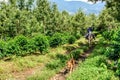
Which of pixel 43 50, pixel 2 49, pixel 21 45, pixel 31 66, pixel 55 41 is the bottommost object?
pixel 55 41

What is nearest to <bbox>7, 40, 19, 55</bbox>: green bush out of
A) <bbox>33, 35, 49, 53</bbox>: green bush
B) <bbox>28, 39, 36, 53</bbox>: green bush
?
<bbox>28, 39, 36, 53</bbox>: green bush

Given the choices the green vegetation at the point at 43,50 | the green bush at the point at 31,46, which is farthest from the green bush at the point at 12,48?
the green bush at the point at 31,46

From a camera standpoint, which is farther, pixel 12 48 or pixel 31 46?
pixel 31 46

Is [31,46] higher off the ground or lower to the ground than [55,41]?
higher

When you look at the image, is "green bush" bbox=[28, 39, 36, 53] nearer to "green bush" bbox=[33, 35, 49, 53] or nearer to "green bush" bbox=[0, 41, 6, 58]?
"green bush" bbox=[33, 35, 49, 53]

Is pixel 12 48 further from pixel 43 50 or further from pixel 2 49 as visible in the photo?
pixel 43 50

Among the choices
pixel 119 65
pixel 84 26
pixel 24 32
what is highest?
pixel 119 65

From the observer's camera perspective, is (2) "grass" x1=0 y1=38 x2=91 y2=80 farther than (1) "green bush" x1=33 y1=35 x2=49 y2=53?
No

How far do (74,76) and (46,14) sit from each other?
35020mm

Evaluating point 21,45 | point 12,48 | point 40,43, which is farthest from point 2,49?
point 40,43

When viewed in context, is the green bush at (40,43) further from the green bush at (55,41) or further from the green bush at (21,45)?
the green bush at (55,41)

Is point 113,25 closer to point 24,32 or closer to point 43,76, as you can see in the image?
point 24,32

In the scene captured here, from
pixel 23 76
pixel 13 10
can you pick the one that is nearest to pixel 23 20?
pixel 13 10

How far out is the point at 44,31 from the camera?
163 ft
